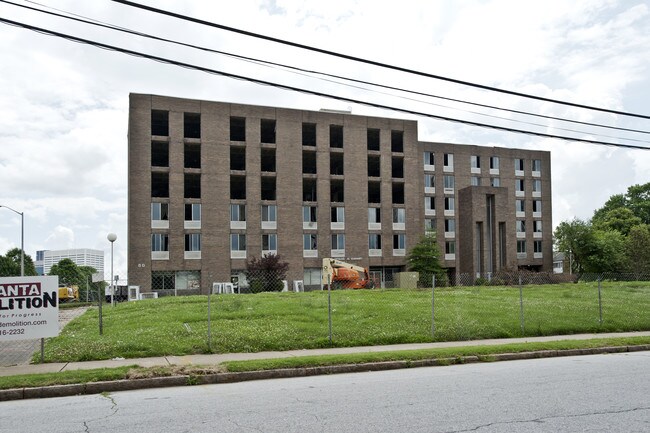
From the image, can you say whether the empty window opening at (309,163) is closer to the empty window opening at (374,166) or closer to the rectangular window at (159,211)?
the empty window opening at (374,166)

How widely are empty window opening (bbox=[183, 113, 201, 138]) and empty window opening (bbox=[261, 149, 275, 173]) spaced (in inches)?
263

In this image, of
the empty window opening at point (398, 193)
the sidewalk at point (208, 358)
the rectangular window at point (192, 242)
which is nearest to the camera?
the sidewalk at point (208, 358)

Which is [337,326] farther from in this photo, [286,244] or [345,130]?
[345,130]

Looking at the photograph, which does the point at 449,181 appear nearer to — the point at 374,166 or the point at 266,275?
the point at 374,166

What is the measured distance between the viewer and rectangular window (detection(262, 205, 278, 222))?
55.7 metres

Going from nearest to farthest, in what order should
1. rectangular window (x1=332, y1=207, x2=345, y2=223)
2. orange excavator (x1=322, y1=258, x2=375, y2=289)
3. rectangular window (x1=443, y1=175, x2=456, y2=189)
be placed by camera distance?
orange excavator (x1=322, y1=258, x2=375, y2=289)
rectangular window (x1=332, y1=207, x2=345, y2=223)
rectangular window (x1=443, y1=175, x2=456, y2=189)

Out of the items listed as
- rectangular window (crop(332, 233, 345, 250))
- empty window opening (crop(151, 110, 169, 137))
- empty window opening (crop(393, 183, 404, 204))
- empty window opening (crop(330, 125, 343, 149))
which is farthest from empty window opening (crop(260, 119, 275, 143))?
empty window opening (crop(393, 183, 404, 204))

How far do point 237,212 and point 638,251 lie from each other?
154 feet

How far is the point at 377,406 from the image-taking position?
8.52 m

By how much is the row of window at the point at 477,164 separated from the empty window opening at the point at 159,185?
101 ft

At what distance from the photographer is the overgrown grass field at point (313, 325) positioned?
594 inches

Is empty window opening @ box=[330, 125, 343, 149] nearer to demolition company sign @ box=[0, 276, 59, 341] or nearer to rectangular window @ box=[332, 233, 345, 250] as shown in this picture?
rectangular window @ box=[332, 233, 345, 250]

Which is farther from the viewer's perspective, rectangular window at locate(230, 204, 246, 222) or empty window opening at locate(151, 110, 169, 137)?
rectangular window at locate(230, 204, 246, 222)

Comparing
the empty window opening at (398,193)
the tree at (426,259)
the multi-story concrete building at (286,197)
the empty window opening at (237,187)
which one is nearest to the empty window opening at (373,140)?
the multi-story concrete building at (286,197)
